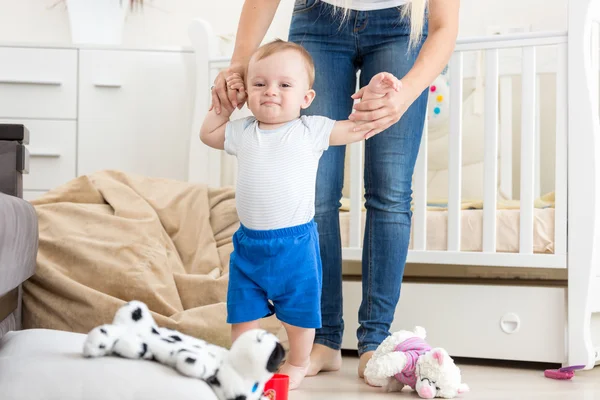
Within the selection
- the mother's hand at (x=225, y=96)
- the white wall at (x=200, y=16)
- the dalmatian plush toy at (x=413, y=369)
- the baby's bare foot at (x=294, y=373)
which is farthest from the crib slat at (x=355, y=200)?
the white wall at (x=200, y=16)

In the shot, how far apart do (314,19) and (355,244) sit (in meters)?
0.68

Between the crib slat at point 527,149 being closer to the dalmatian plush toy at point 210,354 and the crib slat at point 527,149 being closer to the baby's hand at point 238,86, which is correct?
the baby's hand at point 238,86

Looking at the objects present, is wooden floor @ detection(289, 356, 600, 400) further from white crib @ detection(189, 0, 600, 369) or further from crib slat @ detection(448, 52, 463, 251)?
crib slat @ detection(448, 52, 463, 251)

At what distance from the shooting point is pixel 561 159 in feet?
6.29

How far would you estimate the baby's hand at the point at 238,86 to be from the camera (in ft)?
4.66

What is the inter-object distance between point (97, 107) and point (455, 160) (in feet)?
4.20

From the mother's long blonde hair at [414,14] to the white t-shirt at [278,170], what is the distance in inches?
11.6

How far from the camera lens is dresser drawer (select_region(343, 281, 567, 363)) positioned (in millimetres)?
1949

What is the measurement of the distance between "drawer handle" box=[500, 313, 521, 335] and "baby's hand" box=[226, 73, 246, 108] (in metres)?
0.97

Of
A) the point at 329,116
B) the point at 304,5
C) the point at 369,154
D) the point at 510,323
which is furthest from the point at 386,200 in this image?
the point at 510,323

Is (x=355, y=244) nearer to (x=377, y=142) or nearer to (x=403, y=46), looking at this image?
(x=377, y=142)

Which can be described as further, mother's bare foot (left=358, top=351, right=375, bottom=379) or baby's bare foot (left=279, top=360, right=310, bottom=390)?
mother's bare foot (left=358, top=351, right=375, bottom=379)

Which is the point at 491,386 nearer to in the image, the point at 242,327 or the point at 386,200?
the point at 386,200

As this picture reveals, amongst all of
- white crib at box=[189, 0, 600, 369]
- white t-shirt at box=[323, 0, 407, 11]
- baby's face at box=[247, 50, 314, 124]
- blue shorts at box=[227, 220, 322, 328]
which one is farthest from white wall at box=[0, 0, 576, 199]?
blue shorts at box=[227, 220, 322, 328]
